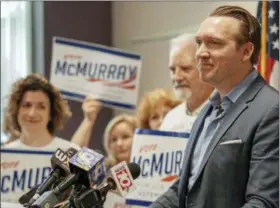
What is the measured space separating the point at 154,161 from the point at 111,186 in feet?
4.11

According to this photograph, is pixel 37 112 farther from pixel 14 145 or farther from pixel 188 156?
pixel 188 156

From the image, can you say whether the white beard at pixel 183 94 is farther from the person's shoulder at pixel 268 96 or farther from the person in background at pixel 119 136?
the person's shoulder at pixel 268 96

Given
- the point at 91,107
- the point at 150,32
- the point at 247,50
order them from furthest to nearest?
1. the point at 150,32
2. the point at 91,107
3. the point at 247,50

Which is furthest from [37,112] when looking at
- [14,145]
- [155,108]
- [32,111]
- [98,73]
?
[155,108]

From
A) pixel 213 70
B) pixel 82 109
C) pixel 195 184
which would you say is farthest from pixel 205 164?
pixel 82 109

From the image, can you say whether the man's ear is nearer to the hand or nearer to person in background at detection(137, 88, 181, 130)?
person in background at detection(137, 88, 181, 130)

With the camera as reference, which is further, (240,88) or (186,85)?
(186,85)

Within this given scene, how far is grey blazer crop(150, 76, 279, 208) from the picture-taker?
1391 mm

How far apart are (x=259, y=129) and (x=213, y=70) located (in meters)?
0.20

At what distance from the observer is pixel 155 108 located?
2.96 meters

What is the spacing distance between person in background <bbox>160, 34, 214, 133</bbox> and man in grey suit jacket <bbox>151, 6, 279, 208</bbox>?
0.71m

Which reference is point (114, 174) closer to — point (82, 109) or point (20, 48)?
point (82, 109)

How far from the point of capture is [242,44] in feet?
4.89

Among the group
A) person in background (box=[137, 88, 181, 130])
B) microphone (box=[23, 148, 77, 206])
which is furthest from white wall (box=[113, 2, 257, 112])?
microphone (box=[23, 148, 77, 206])
